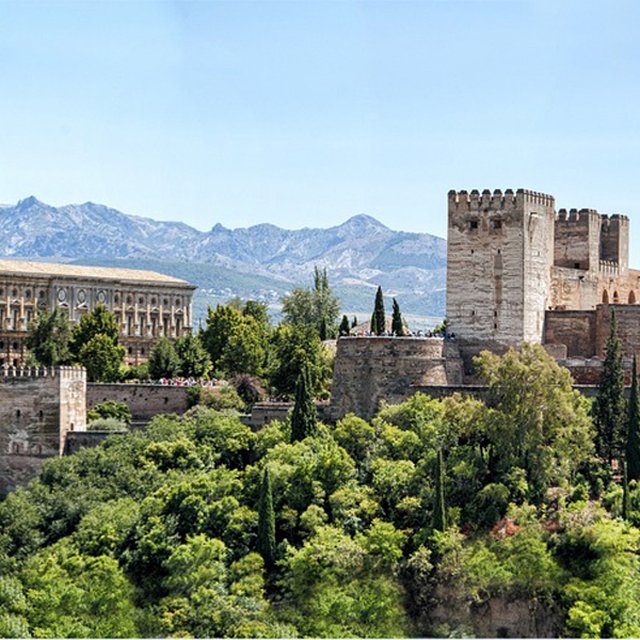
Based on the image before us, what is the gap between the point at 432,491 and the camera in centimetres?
5666

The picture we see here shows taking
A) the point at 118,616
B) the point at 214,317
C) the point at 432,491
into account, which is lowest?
the point at 118,616

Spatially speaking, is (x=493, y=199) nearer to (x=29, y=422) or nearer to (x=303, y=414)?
(x=303, y=414)

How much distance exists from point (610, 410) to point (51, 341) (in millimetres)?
40625

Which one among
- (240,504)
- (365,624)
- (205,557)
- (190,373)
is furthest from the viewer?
(190,373)

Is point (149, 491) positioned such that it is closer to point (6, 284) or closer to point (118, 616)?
A: point (118, 616)

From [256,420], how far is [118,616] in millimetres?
16646

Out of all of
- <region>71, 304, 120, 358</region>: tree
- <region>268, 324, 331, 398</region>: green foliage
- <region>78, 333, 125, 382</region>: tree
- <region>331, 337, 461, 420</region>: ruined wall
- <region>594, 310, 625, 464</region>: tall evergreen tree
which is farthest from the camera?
<region>71, 304, 120, 358</region>: tree

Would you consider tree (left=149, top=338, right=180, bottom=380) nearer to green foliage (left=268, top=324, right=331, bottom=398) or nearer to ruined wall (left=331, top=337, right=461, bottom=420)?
green foliage (left=268, top=324, right=331, bottom=398)

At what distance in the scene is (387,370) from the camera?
216 feet

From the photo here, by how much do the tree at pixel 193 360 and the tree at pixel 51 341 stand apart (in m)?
6.74

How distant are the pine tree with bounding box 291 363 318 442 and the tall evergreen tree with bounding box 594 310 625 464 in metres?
11.1

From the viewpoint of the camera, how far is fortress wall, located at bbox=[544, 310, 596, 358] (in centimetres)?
6819

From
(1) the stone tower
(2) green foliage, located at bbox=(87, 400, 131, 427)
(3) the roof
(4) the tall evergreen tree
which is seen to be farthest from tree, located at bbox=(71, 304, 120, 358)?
(4) the tall evergreen tree

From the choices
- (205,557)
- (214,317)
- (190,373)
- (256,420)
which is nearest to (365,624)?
(205,557)
